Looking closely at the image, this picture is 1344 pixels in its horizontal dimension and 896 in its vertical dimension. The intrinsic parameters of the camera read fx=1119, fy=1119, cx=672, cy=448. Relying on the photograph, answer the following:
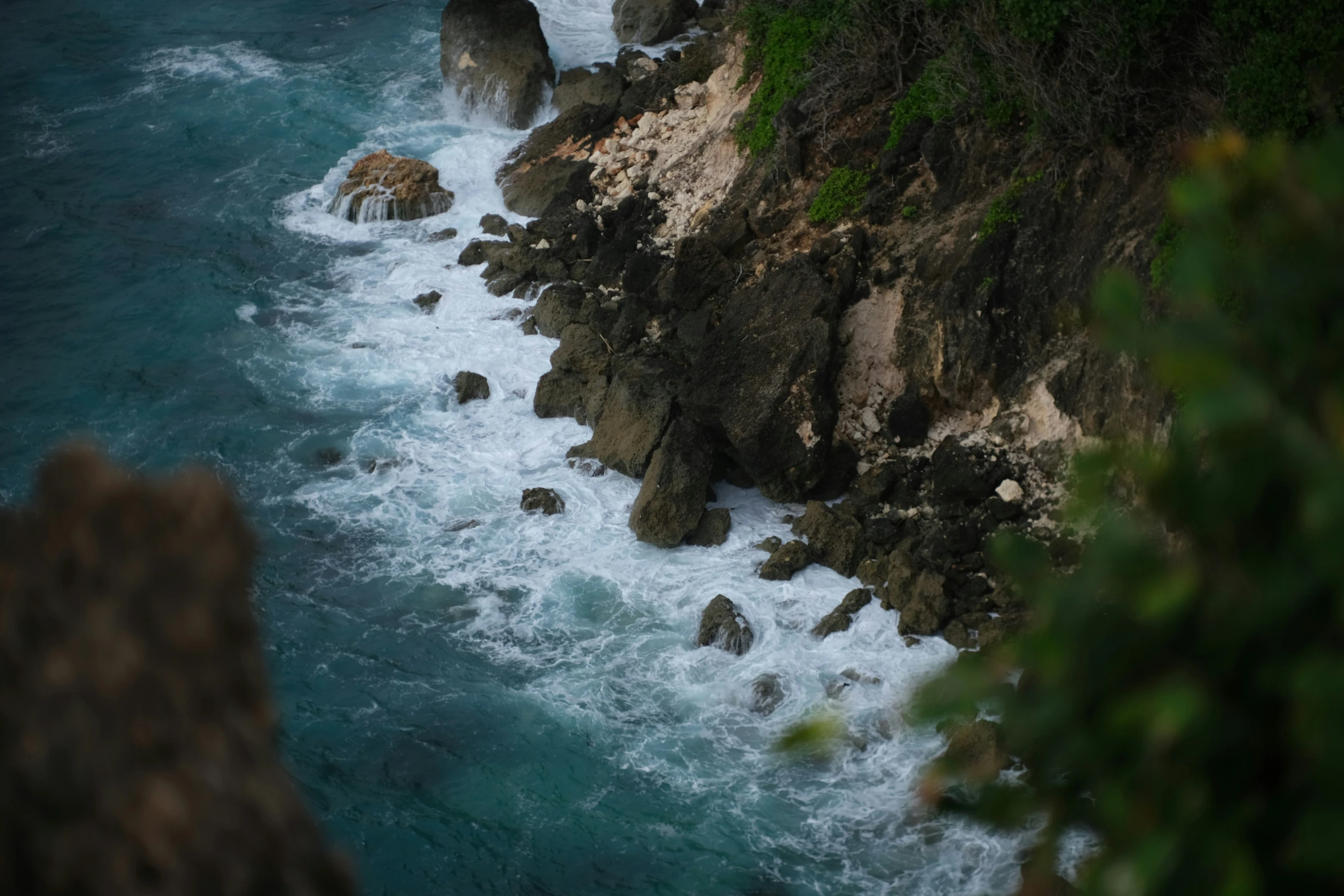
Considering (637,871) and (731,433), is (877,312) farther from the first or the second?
(637,871)

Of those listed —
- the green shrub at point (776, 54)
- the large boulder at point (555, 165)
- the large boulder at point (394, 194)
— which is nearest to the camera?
the green shrub at point (776, 54)

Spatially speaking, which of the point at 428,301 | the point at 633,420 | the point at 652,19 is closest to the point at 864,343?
the point at 633,420

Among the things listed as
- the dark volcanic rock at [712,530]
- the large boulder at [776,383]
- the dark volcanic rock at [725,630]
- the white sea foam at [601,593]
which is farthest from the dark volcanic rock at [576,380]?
the dark volcanic rock at [725,630]

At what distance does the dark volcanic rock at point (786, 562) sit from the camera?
13688mm

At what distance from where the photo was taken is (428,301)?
64.5ft

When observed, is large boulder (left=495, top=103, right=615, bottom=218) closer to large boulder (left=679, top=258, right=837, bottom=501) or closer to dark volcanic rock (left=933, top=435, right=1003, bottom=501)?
large boulder (left=679, top=258, right=837, bottom=501)

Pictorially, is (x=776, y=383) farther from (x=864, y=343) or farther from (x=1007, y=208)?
(x=1007, y=208)

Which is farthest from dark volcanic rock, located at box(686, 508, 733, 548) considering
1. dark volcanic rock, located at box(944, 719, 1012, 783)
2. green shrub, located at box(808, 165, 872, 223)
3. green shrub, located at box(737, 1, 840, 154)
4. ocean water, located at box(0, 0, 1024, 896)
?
green shrub, located at box(737, 1, 840, 154)

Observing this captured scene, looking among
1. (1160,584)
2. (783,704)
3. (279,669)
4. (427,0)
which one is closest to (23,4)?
(427,0)

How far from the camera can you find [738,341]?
15453 millimetres

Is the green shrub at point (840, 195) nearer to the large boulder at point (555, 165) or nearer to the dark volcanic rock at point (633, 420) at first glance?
the dark volcanic rock at point (633, 420)

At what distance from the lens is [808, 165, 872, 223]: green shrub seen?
16.5 meters

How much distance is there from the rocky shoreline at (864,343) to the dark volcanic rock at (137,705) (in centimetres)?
1029

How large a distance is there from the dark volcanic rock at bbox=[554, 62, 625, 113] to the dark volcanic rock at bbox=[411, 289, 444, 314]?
5881 mm
